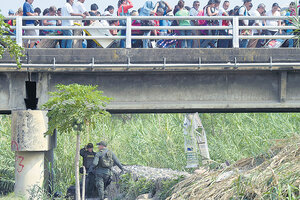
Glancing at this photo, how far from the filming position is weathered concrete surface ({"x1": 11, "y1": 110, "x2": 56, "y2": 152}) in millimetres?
13834

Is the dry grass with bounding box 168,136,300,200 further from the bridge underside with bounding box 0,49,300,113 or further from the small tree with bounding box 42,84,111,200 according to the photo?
the small tree with bounding box 42,84,111,200

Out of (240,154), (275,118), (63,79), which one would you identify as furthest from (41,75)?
(275,118)

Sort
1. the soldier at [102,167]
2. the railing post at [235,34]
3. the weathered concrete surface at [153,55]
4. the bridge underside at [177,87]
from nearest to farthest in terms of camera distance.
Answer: the weathered concrete surface at [153,55] < the railing post at [235,34] < the bridge underside at [177,87] < the soldier at [102,167]

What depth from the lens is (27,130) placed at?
546 inches

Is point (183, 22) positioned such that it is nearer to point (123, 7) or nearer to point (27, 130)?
point (123, 7)

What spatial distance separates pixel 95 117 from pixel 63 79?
2376 mm

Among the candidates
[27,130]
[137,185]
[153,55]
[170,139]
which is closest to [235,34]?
[153,55]

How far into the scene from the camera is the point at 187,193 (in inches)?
430

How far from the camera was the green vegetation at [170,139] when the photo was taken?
20656mm

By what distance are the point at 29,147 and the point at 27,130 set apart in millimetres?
423

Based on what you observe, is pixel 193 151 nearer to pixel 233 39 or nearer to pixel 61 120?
pixel 233 39

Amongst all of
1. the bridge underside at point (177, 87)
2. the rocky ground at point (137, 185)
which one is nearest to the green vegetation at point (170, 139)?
the rocky ground at point (137, 185)

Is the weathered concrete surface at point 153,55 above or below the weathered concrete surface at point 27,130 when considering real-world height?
above

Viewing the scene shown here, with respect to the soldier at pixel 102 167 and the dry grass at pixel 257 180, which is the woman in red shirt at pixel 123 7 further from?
the dry grass at pixel 257 180
